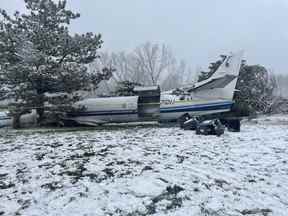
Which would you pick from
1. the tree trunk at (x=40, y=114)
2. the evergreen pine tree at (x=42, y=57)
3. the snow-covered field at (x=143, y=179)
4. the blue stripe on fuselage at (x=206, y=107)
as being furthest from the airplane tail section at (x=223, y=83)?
the tree trunk at (x=40, y=114)

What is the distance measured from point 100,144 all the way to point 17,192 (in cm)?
393

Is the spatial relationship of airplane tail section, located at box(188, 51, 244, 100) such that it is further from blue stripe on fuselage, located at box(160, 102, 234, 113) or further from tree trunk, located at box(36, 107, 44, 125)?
tree trunk, located at box(36, 107, 44, 125)

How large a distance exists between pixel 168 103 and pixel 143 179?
12058 millimetres

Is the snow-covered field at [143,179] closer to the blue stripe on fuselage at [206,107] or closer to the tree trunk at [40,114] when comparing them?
the tree trunk at [40,114]

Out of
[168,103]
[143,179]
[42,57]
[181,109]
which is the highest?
[42,57]

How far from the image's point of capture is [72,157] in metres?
7.16

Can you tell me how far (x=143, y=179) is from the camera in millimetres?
5582

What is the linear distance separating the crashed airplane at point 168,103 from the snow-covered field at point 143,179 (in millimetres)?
8308

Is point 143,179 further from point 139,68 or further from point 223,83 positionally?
point 139,68

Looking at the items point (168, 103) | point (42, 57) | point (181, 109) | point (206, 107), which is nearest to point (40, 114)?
point (42, 57)

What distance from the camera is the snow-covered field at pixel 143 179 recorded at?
4.56 meters

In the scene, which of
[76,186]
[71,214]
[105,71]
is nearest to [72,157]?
[76,186]

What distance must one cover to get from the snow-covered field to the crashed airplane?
831 centimetres

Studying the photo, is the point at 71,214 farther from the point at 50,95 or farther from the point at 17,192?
the point at 50,95
